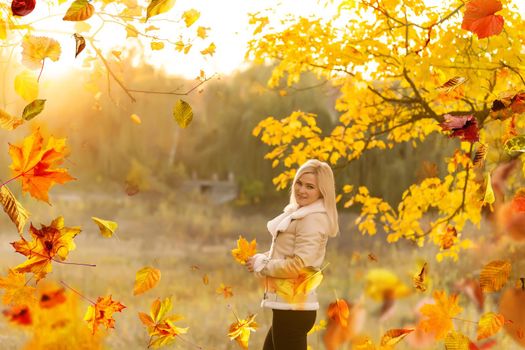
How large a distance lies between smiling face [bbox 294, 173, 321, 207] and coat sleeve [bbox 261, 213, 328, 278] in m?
0.12

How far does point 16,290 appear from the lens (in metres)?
2.93

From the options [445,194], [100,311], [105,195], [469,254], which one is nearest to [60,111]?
[105,195]

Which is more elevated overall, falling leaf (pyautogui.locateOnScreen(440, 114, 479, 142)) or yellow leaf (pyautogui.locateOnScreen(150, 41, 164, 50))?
yellow leaf (pyautogui.locateOnScreen(150, 41, 164, 50))

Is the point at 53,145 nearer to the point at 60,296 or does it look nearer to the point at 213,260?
the point at 60,296

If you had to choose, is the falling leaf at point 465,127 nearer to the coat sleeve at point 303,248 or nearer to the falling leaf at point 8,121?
the coat sleeve at point 303,248

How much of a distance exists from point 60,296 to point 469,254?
5.40 meters

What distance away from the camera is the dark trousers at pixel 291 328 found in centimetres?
291

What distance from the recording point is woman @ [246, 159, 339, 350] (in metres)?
2.82

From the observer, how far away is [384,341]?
328 cm

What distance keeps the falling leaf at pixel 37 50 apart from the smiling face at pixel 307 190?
1.17m

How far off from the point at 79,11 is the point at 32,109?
375mm

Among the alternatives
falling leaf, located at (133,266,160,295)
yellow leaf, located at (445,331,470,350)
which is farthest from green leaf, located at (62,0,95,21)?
yellow leaf, located at (445,331,470,350)

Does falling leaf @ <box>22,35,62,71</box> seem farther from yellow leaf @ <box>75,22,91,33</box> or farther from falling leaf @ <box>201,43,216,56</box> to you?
falling leaf @ <box>201,43,216,56</box>

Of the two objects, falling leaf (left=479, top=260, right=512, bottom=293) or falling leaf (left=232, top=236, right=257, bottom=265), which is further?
falling leaf (left=232, top=236, right=257, bottom=265)
